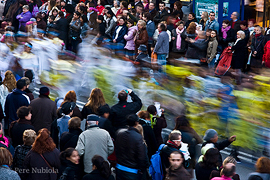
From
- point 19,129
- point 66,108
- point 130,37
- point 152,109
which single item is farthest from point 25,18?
point 152,109

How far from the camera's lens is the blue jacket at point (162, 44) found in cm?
1304

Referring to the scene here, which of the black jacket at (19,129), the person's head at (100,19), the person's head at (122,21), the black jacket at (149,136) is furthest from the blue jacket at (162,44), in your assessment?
the black jacket at (19,129)

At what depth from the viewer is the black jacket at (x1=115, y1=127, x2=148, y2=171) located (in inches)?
250

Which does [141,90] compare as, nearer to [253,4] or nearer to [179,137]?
[179,137]

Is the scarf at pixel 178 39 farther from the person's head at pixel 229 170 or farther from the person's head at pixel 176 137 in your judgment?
the person's head at pixel 229 170

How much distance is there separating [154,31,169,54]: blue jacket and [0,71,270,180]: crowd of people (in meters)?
5.47

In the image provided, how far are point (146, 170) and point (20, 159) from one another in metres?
1.98

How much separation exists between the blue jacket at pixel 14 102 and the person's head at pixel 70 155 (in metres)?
2.78

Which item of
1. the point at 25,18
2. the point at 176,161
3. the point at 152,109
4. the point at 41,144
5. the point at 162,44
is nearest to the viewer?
the point at 176,161

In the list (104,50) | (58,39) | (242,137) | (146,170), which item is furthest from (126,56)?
(146,170)

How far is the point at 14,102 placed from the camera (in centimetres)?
845

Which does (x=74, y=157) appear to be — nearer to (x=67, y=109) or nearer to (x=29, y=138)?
(x=29, y=138)

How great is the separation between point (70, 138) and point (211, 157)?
223cm

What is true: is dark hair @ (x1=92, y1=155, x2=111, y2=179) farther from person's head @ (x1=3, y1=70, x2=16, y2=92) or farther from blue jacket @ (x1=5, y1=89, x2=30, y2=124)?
person's head @ (x1=3, y1=70, x2=16, y2=92)
